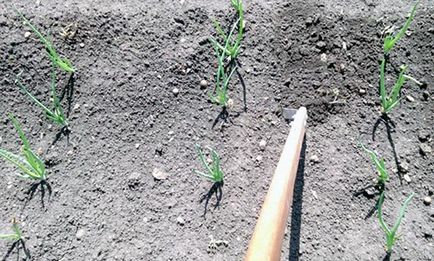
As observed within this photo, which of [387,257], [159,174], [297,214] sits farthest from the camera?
[159,174]

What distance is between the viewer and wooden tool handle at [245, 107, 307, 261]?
1061 millimetres

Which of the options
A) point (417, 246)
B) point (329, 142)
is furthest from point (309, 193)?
point (417, 246)

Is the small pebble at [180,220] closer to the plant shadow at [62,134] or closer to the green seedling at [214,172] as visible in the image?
the green seedling at [214,172]

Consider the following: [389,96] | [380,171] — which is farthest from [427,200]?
[389,96]

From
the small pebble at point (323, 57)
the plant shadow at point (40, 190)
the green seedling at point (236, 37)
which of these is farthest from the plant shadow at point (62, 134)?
the small pebble at point (323, 57)

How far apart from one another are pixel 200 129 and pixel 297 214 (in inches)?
20.3

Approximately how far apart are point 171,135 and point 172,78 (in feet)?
0.86

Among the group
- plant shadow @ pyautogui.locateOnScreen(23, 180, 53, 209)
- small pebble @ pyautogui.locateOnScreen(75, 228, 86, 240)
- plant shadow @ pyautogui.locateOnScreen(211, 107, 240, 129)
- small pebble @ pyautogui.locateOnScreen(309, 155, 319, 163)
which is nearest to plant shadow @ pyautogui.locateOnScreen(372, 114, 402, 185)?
small pebble @ pyautogui.locateOnScreen(309, 155, 319, 163)

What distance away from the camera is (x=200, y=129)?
1874 mm

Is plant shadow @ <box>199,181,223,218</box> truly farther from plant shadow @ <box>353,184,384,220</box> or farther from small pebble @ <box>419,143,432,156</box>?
small pebble @ <box>419,143,432,156</box>

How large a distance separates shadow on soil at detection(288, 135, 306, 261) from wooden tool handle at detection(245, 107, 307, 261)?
37 centimetres

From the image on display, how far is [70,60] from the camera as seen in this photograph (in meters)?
2.03

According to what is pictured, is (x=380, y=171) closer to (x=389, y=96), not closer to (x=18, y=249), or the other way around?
(x=389, y=96)

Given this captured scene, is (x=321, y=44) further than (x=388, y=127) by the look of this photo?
Yes
